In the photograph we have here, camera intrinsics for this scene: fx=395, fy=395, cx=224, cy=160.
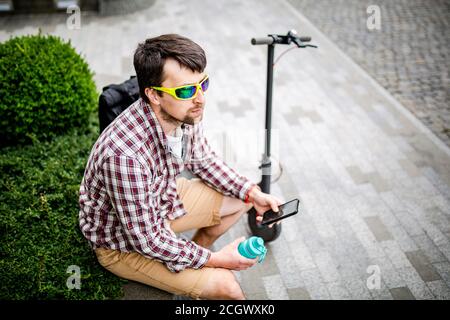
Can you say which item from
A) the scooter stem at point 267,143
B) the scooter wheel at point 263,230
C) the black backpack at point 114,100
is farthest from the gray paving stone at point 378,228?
the black backpack at point 114,100

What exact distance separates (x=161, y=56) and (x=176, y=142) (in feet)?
1.93

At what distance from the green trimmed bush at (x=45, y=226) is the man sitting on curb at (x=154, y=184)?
328 millimetres

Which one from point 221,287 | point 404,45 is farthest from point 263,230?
point 404,45

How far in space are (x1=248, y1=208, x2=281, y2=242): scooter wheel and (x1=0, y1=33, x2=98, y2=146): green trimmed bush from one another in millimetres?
2226

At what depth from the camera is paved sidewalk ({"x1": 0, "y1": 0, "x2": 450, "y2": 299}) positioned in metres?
3.56

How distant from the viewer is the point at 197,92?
2.51 meters

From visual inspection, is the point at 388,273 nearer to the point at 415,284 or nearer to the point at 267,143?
the point at 415,284

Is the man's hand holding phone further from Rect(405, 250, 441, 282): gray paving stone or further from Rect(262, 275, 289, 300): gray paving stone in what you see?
Rect(405, 250, 441, 282): gray paving stone

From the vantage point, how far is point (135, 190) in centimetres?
232

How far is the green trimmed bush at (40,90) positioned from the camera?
13.1 ft

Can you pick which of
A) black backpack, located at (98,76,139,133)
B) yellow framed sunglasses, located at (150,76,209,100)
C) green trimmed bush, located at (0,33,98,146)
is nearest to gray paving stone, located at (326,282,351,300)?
yellow framed sunglasses, located at (150,76,209,100)

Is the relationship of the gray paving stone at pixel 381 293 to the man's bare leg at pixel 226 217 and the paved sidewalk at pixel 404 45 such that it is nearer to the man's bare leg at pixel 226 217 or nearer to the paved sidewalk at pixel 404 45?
the man's bare leg at pixel 226 217

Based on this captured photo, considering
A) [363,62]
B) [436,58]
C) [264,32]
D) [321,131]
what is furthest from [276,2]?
[321,131]

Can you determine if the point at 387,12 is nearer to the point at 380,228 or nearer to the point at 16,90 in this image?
the point at 380,228
